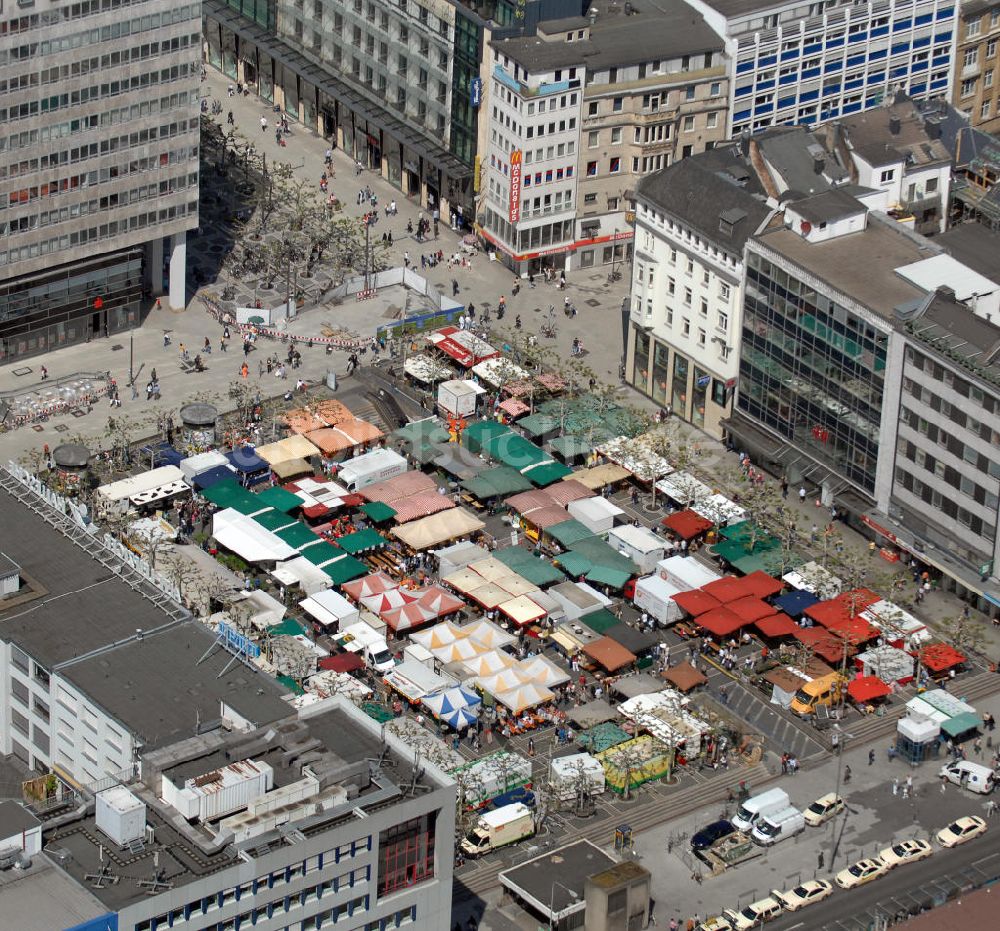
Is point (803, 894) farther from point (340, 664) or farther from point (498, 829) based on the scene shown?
point (340, 664)

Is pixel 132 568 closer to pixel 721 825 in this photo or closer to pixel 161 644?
pixel 161 644

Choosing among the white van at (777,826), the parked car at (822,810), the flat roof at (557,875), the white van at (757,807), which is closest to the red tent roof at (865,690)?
the parked car at (822,810)

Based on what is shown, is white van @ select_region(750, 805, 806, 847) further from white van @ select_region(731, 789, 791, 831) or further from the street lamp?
the street lamp

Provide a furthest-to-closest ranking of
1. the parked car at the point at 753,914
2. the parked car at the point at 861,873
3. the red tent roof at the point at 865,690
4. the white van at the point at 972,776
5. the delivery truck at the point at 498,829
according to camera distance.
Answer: the red tent roof at the point at 865,690
the white van at the point at 972,776
the delivery truck at the point at 498,829
the parked car at the point at 861,873
the parked car at the point at 753,914

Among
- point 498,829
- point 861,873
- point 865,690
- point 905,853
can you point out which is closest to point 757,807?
point 861,873

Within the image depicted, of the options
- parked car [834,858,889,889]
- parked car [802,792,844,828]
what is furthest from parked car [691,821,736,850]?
parked car [834,858,889,889]

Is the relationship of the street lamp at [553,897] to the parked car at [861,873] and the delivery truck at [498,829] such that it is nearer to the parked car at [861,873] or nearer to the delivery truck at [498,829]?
the delivery truck at [498,829]
